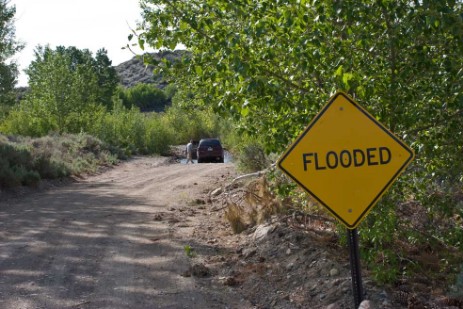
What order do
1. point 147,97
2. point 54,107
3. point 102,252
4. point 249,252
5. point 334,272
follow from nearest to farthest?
point 334,272, point 249,252, point 102,252, point 54,107, point 147,97

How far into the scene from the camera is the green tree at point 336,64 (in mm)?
6652

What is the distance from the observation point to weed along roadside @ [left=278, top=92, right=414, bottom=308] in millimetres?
5250

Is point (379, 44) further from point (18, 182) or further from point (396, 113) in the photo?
point (18, 182)

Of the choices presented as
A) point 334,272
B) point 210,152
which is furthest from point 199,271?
point 210,152

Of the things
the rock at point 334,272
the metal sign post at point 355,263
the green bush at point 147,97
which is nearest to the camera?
the metal sign post at point 355,263

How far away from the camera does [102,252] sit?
10.0 metres

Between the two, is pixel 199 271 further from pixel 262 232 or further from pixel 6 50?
pixel 6 50

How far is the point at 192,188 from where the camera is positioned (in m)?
19.7

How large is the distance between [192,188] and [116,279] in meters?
11.4

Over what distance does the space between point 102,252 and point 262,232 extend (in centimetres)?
255

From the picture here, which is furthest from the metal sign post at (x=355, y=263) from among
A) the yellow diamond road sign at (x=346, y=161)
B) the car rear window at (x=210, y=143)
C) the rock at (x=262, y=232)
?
the car rear window at (x=210, y=143)

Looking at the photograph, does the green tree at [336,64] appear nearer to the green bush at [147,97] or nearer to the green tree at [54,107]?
the green tree at [54,107]

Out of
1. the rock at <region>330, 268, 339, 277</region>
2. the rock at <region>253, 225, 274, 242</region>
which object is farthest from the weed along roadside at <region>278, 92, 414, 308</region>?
the rock at <region>253, 225, 274, 242</region>

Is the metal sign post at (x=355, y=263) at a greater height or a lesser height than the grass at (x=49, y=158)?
lesser
